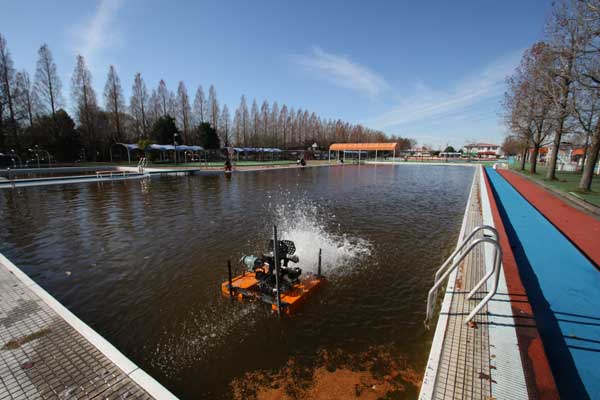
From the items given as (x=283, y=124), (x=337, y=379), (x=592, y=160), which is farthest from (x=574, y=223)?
(x=283, y=124)

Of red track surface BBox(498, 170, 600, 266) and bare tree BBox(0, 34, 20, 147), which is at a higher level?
bare tree BBox(0, 34, 20, 147)

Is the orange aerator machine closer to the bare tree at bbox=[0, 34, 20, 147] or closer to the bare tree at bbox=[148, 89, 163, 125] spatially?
the bare tree at bbox=[0, 34, 20, 147]

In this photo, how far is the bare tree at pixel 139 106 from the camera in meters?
49.1

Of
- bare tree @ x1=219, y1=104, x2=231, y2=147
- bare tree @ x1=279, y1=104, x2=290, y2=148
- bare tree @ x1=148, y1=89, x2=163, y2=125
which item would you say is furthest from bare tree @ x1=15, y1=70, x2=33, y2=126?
bare tree @ x1=279, y1=104, x2=290, y2=148

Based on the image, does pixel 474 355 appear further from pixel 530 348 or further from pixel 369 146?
pixel 369 146

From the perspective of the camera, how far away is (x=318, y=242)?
26.5 feet

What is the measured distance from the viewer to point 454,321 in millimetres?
3590

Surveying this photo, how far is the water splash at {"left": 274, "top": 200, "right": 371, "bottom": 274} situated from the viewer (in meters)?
6.61

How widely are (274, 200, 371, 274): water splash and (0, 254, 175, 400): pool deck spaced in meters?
3.95

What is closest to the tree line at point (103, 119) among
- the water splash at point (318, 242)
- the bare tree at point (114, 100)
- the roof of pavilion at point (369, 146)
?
the bare tree at point (114, 100)

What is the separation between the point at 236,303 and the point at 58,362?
7.99 feet

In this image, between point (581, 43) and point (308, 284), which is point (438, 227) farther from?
point (581, 43)

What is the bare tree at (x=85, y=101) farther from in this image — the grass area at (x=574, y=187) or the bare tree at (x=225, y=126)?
the grass area at (x=574, y=187)

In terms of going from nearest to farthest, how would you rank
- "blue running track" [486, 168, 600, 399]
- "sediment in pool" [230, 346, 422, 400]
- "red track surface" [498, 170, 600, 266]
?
1. "blue running track" [486, 168, 600, 399]
2. "sediment in pool" [230, 346, 422, 400]
3. "red track surface" [498, 170, 600, 266]
